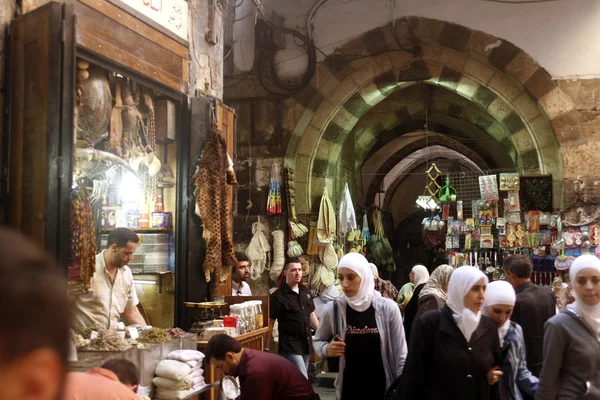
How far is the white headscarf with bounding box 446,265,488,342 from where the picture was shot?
3.69 meters

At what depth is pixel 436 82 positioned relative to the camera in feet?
39.3

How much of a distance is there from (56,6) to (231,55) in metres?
7.26

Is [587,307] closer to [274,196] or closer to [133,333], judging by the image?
[133,333]

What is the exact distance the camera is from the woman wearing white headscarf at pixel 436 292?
207 inches

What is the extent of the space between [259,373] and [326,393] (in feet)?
18.1

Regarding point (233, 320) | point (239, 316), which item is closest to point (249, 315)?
point (239, 316)

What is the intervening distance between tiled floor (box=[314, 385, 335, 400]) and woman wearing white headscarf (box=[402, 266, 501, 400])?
18.4 ft

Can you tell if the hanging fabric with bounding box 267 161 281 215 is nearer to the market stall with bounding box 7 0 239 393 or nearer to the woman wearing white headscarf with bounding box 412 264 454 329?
the market stall with bounding box 7 0 239 393

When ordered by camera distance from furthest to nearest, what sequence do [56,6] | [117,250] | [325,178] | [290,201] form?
[325,178] → [290,201] → [117,250] → [56,6]

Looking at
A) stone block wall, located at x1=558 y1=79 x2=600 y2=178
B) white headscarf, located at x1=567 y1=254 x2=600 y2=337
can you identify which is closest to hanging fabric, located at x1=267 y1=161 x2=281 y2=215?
stone block wall, located at x1=558 y1=79 x2=600 y2=178

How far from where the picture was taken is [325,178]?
39.5 ft

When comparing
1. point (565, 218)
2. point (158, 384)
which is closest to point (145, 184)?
point (158, 384)

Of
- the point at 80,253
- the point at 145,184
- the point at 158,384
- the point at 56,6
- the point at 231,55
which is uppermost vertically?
the point at 231,55

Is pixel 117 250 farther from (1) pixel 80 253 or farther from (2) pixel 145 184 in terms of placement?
(2) pixel 145 184
